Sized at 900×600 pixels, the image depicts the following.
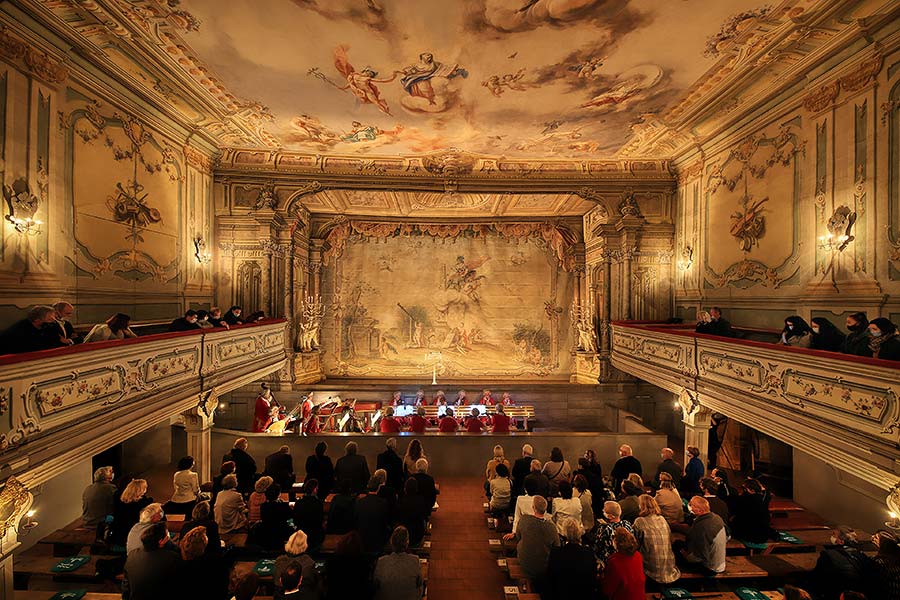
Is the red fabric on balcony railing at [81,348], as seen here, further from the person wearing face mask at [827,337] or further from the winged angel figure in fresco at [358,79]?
the person wearing face mask at [827,337]

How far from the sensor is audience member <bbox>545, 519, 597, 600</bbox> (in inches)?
149

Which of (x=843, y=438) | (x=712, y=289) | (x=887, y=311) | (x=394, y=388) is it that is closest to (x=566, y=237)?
(x=712, y=289)

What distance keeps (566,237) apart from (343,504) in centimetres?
1270

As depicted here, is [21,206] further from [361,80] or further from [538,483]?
[538,483]

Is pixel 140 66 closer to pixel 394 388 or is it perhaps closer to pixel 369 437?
pixel 369 437

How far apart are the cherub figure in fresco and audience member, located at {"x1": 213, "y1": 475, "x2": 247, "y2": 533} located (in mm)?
7137

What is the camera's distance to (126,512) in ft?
15.8

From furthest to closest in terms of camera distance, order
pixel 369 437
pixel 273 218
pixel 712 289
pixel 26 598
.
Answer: pixel 273 218 → pixel 712 289 → pixel 369 437 → pixel 26 598

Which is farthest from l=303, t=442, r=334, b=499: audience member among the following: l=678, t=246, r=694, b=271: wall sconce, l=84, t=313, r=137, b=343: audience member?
l=678, t=246, r=694, b=271: wall sconce

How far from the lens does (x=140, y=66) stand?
7484 mm

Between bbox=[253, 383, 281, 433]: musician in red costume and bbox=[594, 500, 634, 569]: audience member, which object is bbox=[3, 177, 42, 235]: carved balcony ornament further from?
bbox=[594, 500, 634, 569]: audience member

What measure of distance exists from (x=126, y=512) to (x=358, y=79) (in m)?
7.92

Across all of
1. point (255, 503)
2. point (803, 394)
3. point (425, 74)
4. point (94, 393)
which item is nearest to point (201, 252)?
point (94, 393)

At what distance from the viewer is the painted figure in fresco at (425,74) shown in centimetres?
734
